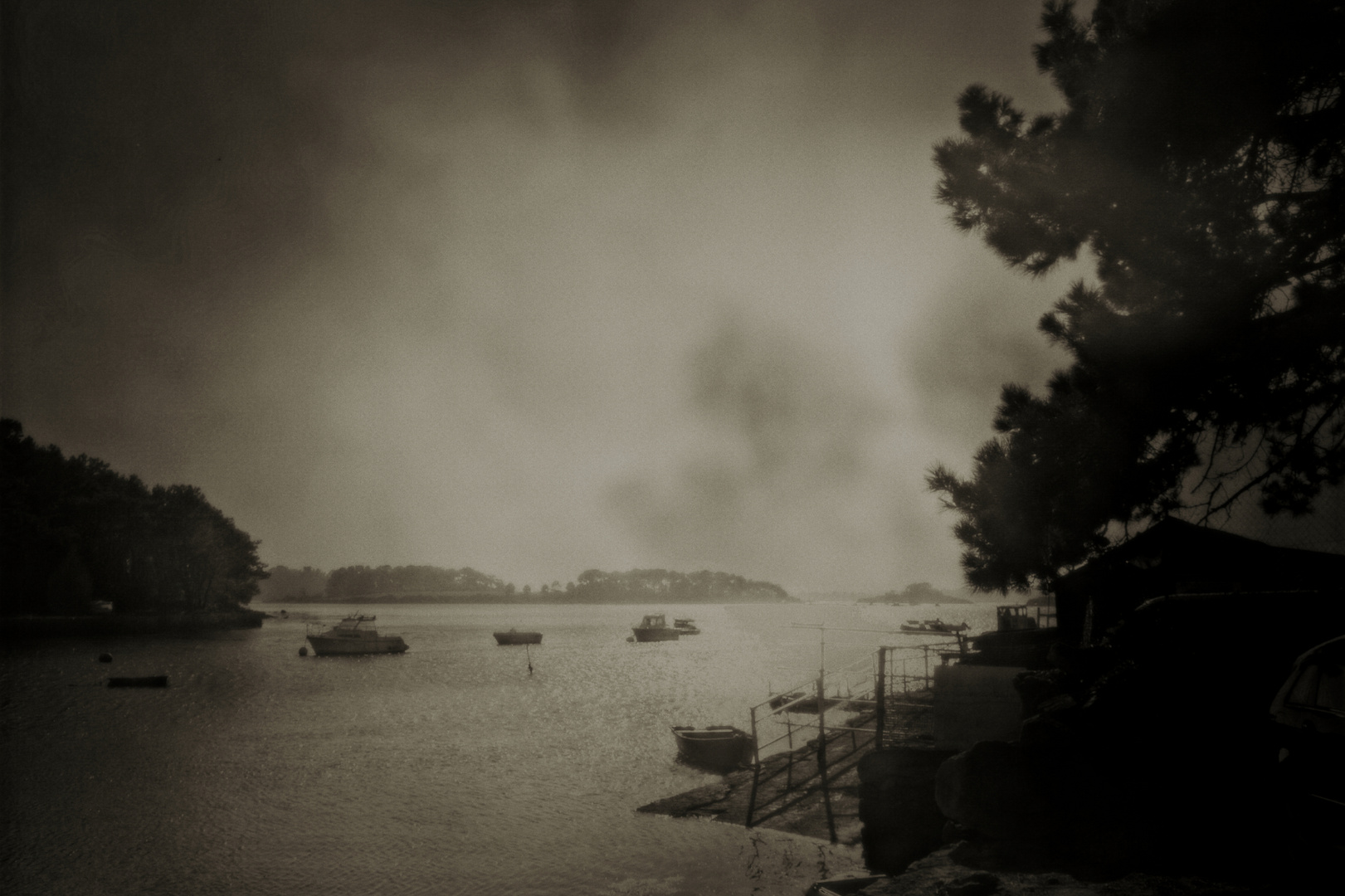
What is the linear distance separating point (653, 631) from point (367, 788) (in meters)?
82.0

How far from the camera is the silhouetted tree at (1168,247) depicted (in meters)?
6.88

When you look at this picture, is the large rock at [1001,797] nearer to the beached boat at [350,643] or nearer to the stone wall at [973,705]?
the stone wall at [973,705]

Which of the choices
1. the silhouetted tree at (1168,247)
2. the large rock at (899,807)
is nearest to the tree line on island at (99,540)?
the large rock at (899,807)

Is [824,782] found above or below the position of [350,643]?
above

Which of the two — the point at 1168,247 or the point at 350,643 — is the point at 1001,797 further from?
the point at 350,643

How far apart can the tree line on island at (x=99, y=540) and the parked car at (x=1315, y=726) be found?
11170 cm

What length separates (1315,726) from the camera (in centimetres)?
544

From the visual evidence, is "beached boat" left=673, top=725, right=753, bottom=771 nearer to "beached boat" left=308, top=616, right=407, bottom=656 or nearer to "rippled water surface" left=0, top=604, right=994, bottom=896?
"rippled water surface" left=0, top=604, right=994, bottom=896

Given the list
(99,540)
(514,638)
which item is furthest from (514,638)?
(99,540)

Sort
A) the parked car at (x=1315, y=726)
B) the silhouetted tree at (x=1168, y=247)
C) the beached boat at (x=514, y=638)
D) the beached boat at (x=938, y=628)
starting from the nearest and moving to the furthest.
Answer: the parked car at (x=1315, y=726) → the silhouetted tree at (x=1168, y=247) → the beached boat at (x=938, y=628) → the beached boat at (x=514, y=638)

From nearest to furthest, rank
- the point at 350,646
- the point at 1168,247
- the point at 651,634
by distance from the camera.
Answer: the point at 1168,247, the point at 350,646, the point at 651,634

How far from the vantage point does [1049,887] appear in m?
6.93

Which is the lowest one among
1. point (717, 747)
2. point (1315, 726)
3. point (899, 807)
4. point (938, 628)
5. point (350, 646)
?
point (350, 646)

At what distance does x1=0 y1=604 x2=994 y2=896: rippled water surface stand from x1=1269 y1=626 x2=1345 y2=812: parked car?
9.82 metres
